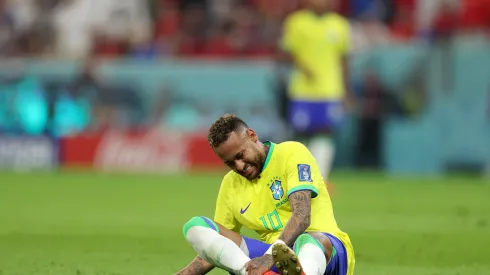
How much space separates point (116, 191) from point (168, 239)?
227 inches

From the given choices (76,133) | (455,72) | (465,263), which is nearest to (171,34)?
(76,133)

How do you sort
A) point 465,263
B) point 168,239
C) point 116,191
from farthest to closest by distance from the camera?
point 116,191 → point 168,239 → point 465,263

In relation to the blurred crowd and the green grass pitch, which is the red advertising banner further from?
the blurred crowd

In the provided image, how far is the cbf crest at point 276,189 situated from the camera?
20.6 feet

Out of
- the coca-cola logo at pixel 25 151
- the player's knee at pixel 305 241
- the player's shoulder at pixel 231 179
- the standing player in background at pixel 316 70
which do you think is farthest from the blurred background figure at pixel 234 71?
the player's knee at pixel 305 241

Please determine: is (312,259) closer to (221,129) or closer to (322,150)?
(221,129)

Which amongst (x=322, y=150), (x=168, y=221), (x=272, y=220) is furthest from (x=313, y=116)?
(x=272, y=220)

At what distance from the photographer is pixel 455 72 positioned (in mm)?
19078

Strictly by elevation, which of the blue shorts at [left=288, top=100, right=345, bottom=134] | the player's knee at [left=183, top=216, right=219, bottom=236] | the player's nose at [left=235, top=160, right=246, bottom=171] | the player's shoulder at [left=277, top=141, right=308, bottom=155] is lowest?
the blue shorts at [left=288, top=100, right=345, bottom=134]

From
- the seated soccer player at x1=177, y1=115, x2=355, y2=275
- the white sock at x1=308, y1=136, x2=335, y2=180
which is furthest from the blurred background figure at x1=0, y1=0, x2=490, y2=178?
the seated soccer player at x1=177, y1=115, x2=355, y2=275

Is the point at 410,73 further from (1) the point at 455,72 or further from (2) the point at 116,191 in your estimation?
(2) the point at 116,191

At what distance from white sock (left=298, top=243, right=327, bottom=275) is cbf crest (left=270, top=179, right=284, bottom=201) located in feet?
1.57

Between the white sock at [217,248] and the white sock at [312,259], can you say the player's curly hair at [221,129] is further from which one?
the white sock at [312,259]

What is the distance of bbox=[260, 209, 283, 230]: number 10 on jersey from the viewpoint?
637 centimetres
